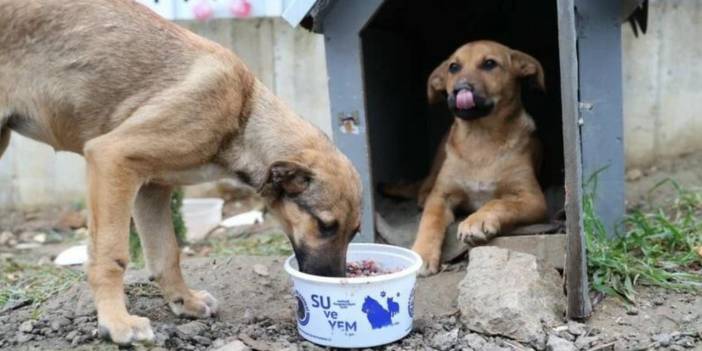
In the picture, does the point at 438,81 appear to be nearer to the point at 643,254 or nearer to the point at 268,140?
the point at 643,254

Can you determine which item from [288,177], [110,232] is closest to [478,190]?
[288,177]

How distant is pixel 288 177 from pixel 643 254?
7.19 feet

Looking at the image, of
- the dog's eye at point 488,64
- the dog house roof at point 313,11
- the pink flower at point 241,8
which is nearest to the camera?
the dog house roof at point 313,11

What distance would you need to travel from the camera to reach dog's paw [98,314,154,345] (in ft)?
10.6

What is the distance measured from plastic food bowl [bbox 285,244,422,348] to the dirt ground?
91mm

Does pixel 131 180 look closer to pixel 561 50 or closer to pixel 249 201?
pixel 561 50

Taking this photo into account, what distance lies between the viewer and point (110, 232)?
331 centimetres

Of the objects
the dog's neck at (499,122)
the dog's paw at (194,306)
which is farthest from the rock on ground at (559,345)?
the dog's neck at (499,122)

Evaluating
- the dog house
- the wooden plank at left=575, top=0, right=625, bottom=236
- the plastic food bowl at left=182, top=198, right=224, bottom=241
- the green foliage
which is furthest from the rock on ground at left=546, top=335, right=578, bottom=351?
the plastic food bowl at left=182, top=198, right=224, bottom=241

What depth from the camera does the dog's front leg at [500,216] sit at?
179 inches

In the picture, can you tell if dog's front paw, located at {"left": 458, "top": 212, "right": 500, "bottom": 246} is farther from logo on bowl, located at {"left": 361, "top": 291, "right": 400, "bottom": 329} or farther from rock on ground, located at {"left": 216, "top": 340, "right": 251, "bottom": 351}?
rock on ground, located at {"left": 216, "top": 340, "right": 251, "bottom": 351}

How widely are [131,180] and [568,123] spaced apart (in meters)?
1.90

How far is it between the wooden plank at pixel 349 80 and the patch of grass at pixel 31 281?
1718mm

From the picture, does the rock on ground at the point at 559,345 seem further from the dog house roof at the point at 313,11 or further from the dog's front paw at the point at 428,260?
the dog house roof at the point at 313,11
